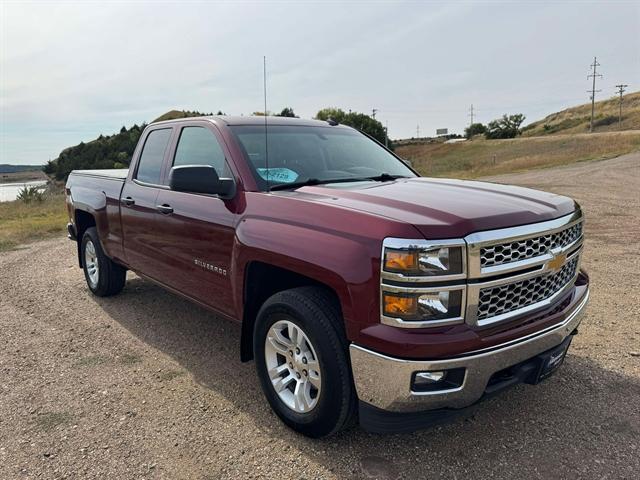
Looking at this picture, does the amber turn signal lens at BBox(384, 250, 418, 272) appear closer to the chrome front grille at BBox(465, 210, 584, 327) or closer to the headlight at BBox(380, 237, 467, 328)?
the headlight at BBox(380, 237, 467, 328)

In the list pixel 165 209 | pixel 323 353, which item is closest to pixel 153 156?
pixel 165 209

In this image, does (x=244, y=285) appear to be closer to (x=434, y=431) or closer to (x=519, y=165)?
(x=434, y=431)

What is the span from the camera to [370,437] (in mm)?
2990

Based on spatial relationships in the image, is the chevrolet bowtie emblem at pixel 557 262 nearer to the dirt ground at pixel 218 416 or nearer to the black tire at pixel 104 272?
the dirt ground at pixel 218 416

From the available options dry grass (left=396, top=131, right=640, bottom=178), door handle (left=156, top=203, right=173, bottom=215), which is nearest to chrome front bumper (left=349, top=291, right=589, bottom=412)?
door handle (left=156, top=203, right=173, bottom=215)

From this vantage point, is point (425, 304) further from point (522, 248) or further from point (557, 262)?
point (557, 262)

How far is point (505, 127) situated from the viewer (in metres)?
97.9

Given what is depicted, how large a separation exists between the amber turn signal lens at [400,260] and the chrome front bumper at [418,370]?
422 mm

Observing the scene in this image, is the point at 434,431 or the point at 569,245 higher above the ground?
the point at 569,245

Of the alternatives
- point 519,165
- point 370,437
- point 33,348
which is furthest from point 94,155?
point 370,437

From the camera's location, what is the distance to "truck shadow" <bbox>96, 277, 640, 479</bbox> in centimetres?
270

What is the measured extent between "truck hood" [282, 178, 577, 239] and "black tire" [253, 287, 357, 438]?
0.55m

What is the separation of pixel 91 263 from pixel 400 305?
183 inches

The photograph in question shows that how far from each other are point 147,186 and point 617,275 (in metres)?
5.26
